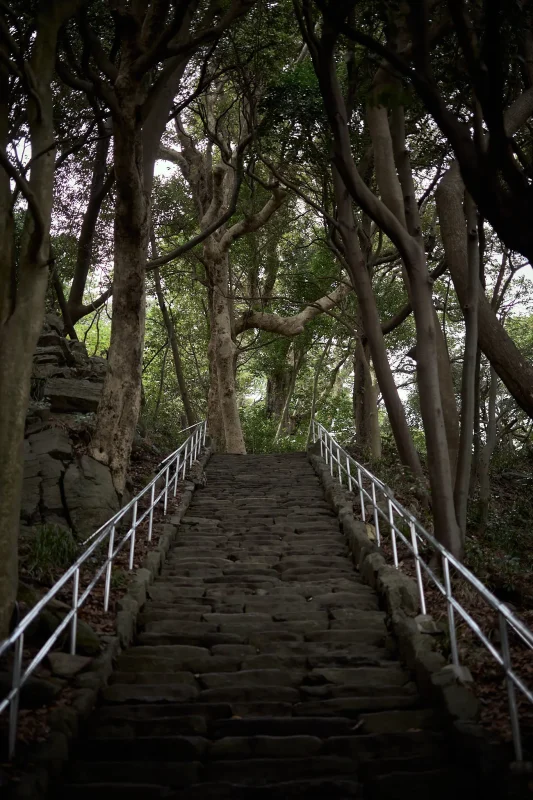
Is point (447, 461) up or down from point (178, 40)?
down

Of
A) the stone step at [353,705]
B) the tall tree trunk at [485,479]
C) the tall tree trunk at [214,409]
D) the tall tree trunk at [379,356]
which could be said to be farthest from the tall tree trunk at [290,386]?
the stone step at [353,705]

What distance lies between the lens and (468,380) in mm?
7234

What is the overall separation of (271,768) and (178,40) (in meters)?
10.3

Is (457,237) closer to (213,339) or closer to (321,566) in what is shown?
(321,566)

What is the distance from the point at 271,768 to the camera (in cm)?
397

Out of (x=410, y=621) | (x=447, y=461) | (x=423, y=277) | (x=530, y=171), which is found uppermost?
(x=423, y=277)

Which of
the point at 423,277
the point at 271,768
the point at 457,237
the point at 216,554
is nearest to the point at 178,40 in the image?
the point at 457,237

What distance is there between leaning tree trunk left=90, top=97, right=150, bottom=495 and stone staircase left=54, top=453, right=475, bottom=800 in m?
1.92

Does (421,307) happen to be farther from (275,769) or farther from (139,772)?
(139,772)

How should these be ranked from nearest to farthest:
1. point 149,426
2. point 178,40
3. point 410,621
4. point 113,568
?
point 410,621
point 113,568
point 178,40
point 149,426

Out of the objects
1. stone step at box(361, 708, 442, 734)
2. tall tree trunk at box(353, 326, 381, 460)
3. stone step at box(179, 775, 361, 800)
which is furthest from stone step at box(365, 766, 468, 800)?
tall tree trunk at box(353, 326, 381, 460)

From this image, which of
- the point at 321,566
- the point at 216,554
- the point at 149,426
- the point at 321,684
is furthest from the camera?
the point at 149,426

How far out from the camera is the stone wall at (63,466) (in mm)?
8398

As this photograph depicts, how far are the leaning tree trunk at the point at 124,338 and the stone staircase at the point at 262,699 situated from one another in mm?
1915
